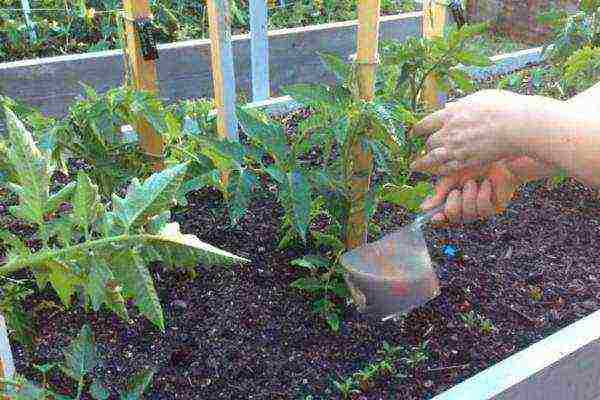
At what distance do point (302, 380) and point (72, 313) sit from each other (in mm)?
590

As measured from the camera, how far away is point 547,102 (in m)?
1.35

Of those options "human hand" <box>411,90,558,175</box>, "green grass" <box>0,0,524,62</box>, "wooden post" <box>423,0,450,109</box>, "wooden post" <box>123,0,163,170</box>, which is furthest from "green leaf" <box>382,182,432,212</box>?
"green grass" <box>0,0,524,62</box>

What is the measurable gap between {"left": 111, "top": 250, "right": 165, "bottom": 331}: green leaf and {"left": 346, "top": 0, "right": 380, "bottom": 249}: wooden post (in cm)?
80

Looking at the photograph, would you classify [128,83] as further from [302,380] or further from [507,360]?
[507,360]

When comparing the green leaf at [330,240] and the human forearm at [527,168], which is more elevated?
the human forearm at [527,168]

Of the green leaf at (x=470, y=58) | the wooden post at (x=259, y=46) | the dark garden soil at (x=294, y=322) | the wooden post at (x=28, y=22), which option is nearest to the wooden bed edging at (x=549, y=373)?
the dark garden soil at (x=294, y=322)

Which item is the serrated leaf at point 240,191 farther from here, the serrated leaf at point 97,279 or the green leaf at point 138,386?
the serrated leaf at point 97,279

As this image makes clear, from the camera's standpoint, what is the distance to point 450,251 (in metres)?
2.06

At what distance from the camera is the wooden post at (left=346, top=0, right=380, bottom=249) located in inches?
62.4

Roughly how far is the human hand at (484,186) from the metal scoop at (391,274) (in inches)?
4.6

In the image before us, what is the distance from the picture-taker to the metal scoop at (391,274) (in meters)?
1.71

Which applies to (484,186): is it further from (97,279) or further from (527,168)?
(97,279)

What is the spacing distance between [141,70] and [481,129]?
0.95 meters

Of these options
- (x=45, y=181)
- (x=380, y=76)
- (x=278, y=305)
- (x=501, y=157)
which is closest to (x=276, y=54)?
(x=380, y=76)
